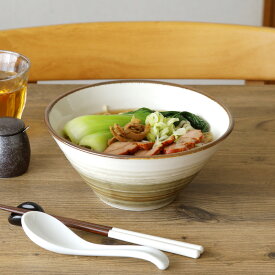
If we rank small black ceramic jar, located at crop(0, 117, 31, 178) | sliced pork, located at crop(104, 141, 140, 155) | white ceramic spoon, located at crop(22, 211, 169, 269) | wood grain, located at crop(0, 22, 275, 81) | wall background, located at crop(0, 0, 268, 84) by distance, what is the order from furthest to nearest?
Answer: wall background, located at crop(0, 0, 268, 84), wood grain, located at crop(0, 22, 275, 81), small black ceramic jar, located at crop(0, 117, 31, 178), sliced pork, located at crop(104, 141, 140, 155), white ceramic spoon, located at crop(22, 211, 169, 269)

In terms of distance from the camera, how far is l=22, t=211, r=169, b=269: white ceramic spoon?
2.68 feet

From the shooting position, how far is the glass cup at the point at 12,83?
1171 millimetres

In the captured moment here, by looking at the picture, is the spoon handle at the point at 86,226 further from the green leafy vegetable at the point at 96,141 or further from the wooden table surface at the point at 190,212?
the green leafy vegetable at the point at 96,141

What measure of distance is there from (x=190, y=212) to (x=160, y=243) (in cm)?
13

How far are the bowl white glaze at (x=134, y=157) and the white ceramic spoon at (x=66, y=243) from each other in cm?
10

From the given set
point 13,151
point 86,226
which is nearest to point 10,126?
point 13,151

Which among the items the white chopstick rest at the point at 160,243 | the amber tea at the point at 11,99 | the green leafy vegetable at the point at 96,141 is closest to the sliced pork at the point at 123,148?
the green leafy vegetable at the point at 96,141

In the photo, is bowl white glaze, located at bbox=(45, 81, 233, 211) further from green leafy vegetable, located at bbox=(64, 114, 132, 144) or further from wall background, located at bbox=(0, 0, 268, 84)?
wall background, located at bbox=(0, 0, 268, 84)

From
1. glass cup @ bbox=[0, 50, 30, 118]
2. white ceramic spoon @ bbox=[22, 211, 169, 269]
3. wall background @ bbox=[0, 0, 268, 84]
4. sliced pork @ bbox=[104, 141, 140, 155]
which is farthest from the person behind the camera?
wall background @ bbox=[0, 0, 268, 84]

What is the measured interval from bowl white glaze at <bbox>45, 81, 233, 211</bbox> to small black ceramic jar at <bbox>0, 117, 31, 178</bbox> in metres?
0.08

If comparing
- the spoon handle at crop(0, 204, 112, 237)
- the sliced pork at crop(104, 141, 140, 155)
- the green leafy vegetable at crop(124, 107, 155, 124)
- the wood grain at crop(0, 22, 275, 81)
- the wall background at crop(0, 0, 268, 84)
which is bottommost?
Answer: the wall background at crop(0, 0, 268, 84)

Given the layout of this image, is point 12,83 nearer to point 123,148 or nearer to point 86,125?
point 86,125

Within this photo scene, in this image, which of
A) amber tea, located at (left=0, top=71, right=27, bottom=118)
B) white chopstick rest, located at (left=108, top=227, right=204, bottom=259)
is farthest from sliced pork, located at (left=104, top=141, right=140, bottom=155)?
amber tea, located at (left=0, top=71, right=27, bottom=118)

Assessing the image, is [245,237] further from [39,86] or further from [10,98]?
[39,86]
